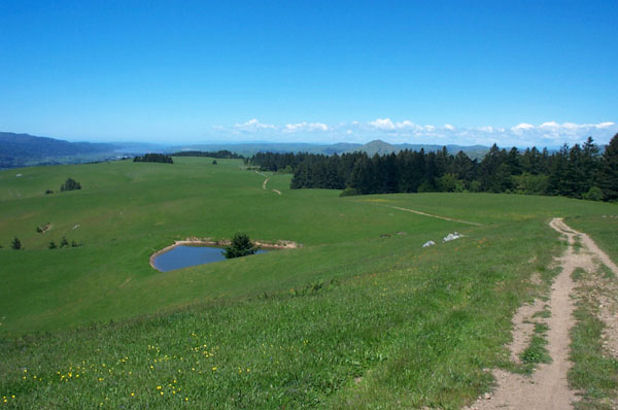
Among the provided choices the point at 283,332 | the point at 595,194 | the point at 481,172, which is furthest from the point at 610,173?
the point at 283,332

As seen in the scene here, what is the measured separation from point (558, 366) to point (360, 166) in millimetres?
107471

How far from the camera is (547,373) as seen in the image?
8227mm

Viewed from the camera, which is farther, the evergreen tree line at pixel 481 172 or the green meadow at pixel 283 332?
the evergreen tree line at pixel 481 172

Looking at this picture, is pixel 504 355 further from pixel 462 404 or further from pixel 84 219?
pixel 84 219

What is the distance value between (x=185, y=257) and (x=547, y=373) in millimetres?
50711

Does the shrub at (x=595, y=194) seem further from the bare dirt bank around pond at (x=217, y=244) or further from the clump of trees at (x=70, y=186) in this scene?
the clump of trees at (x=70, y=186)

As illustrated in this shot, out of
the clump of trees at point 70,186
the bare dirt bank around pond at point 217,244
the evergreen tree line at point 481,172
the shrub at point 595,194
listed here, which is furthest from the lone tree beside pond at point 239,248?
the clump of trees at point 70,186

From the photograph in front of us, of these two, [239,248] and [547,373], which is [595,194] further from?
[547,373]

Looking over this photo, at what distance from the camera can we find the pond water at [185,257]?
47.9m

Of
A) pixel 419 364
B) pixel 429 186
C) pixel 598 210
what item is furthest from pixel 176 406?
pixel 429 186

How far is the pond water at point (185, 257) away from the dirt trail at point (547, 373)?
42.7 m

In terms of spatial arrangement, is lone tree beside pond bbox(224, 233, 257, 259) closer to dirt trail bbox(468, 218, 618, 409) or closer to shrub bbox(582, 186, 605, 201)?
dirt trail bbox(468, 218, 618, 409)

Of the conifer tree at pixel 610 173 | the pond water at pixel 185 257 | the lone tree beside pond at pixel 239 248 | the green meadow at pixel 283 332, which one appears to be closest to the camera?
the green meadow at pixel 283 332

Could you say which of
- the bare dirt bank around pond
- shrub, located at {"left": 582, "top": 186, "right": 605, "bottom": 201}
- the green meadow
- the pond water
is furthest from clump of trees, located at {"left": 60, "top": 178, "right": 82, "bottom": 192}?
shrub, located at {"left": 582, "top": 186, "right": 605, "bottom": 201}
